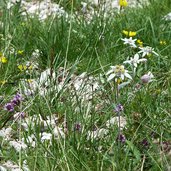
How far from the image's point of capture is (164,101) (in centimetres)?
363

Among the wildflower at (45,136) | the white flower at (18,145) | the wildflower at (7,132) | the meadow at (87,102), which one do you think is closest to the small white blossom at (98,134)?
the meadow at (87,102)

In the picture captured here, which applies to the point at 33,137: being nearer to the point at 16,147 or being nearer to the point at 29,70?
the point at 16,147

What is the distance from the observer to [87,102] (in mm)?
3568

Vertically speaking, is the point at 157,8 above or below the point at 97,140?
above

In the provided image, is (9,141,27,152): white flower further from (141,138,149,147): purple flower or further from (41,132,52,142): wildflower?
(141,138,149,147): purple flower

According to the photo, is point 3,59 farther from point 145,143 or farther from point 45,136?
point 145,143

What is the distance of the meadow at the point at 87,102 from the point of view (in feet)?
9.23

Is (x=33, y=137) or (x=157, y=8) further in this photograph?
(x=157, y=8)

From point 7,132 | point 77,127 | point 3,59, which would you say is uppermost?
point 3,59

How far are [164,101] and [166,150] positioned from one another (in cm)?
85

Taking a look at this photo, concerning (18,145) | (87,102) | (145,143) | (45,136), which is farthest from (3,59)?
(145,143)

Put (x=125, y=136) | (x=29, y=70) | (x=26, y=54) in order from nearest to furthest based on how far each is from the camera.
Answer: (x=125, y=136), (x=29, y=70), (x=26, y=54)

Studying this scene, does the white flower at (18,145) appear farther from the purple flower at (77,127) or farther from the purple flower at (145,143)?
the purple flower at (145,143)

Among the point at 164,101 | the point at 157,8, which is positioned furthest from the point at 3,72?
the point at 157,8
